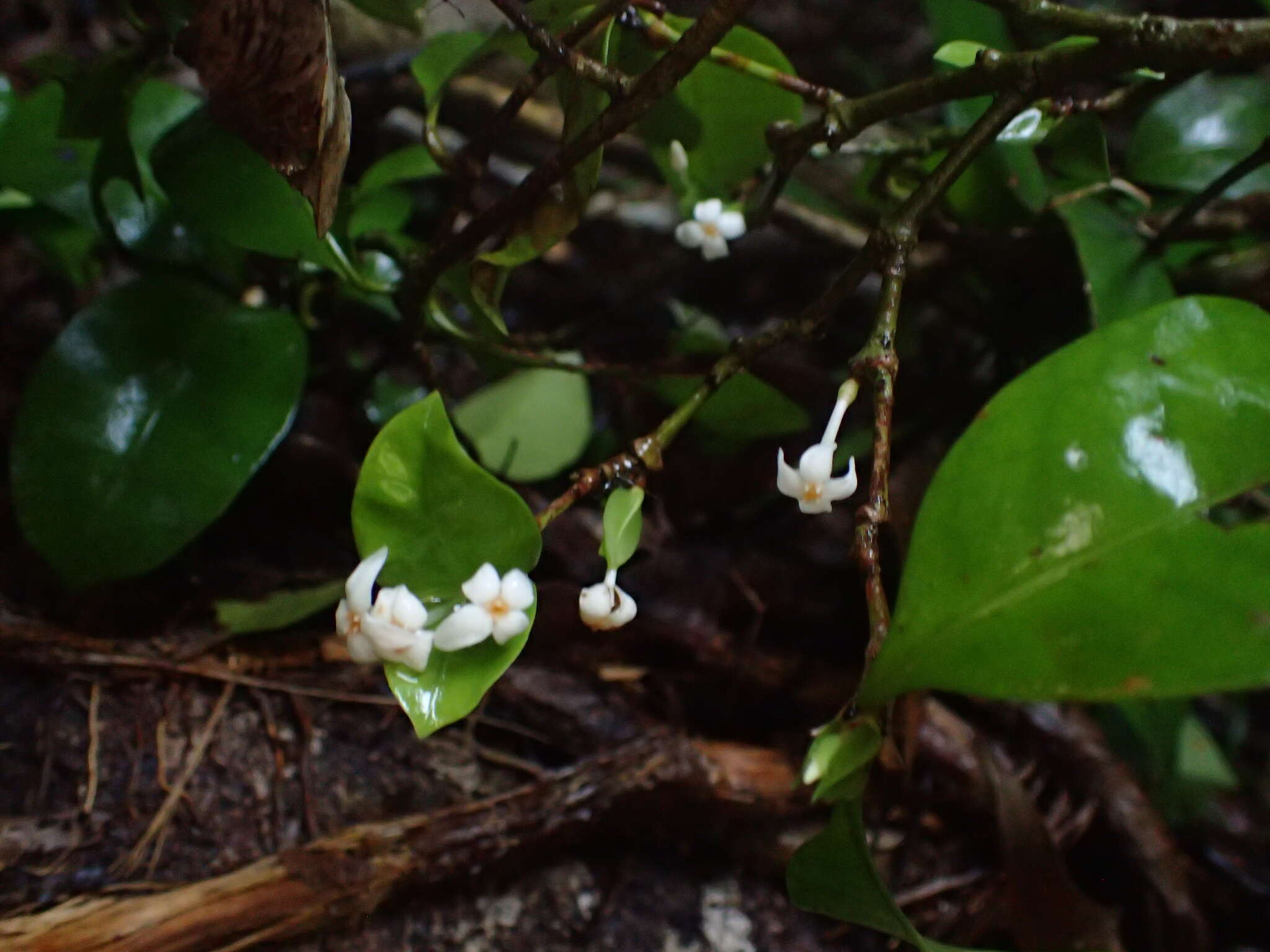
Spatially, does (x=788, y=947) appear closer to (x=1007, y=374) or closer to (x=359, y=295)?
(x=1007, y=374)

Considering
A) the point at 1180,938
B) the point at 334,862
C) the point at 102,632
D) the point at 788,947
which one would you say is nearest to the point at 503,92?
the point at 102,632

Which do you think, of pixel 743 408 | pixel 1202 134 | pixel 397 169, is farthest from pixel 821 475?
pixel 1202 134

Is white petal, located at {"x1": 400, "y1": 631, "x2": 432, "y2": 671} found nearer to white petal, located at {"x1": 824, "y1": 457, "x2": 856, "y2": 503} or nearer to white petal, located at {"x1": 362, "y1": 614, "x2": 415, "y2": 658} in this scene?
white petal, located at {"x1": 362, "y1": 614, "x2": 415, "y2": 658}

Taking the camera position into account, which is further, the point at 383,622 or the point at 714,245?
the point at 714,245

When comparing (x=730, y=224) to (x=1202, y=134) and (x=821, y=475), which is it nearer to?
(x=821, y=475)

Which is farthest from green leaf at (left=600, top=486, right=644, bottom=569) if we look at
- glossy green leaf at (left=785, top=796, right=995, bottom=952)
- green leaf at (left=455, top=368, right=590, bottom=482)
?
green leaf at (left=455, top=368, right=590, bottom=482)

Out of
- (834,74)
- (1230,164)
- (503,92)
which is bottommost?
(503,92)
